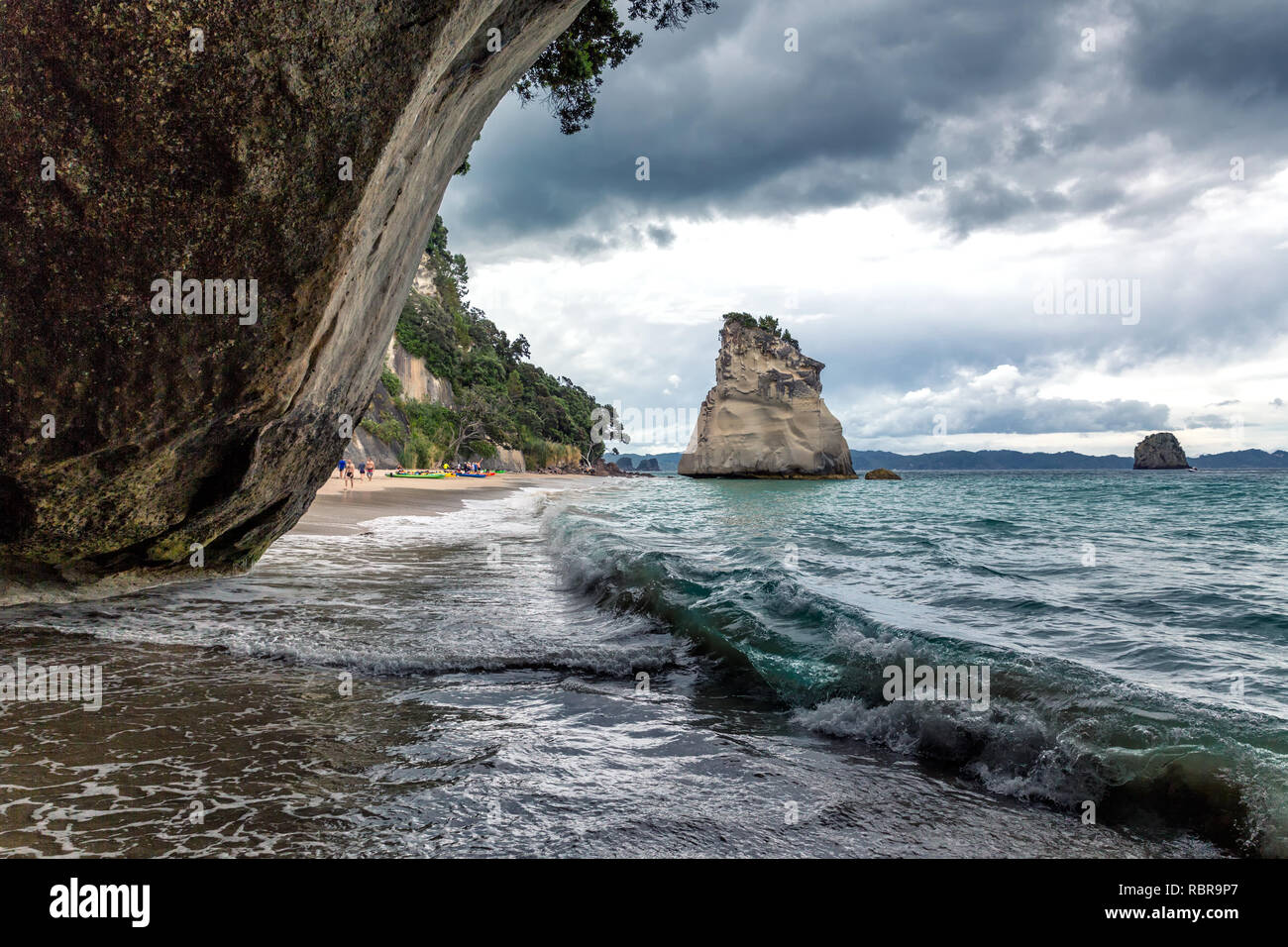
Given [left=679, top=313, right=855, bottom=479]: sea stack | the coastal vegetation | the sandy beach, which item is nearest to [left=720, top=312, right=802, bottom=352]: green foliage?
[left=679, top=313, right=855, bottom=479]: sea stack

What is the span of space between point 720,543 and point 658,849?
14.6 m

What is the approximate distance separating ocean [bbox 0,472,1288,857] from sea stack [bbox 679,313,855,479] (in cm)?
7783

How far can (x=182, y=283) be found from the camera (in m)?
5.11

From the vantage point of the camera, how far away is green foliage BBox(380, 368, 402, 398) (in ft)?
202

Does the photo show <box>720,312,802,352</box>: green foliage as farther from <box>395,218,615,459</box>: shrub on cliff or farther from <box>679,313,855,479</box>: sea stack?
<box>395,218,615,459</box>: shrub on cliff

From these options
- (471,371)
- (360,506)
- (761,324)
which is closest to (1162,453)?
(761,324)

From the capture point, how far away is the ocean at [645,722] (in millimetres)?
3436

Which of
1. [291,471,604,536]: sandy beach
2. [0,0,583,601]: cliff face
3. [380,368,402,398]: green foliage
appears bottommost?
[291,471,604,536]: sandy beach

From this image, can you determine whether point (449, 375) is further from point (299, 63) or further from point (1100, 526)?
point (299, 63)

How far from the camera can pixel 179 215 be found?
495 centimetres

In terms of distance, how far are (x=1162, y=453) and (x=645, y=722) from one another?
14696 cm
